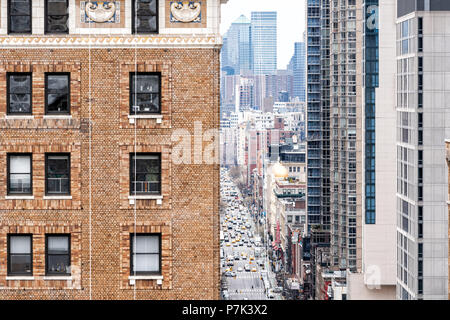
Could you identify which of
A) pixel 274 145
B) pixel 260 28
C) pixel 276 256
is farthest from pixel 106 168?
pixel 276 256

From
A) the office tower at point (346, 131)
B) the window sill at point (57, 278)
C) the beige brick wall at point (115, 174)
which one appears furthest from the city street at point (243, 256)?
the window sill at point (57, 278)

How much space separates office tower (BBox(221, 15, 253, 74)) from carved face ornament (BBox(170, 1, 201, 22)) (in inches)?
420

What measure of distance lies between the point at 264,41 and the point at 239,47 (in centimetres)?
237

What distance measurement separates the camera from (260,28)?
2962 centimetres

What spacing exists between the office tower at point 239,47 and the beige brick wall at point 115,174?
423 inches

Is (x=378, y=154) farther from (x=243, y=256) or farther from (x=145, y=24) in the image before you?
(x=145, y=24)

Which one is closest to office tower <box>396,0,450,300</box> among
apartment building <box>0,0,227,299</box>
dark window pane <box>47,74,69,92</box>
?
apartment building <box>0,0,227,299</box>

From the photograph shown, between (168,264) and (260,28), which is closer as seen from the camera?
(168,264)

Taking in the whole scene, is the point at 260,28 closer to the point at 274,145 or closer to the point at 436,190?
the point at 436,190

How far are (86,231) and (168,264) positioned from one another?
1.49 meters

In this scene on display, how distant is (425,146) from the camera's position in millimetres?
31219

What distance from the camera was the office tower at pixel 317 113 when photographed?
58.8 meters

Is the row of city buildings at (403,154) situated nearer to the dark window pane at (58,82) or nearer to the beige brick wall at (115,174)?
the beige brick wall at (115,174)

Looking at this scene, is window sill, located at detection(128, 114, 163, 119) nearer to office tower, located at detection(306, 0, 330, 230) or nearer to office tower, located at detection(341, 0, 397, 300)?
office tower, located at detection(341, 0, 397, 300)
